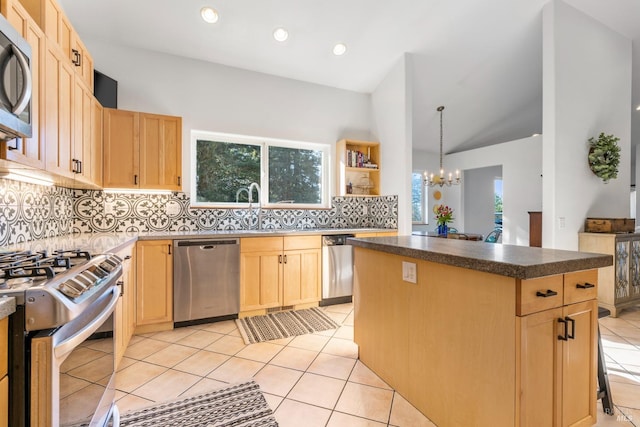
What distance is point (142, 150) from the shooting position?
114 inches

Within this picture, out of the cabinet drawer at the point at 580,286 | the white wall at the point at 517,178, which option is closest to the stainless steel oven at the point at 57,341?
the cabinet drawer at the point at 580,286

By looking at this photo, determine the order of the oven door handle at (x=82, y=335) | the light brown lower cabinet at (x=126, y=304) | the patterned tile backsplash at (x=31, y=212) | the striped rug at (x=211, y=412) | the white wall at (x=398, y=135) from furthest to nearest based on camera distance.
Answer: the white wall at (x=398, y=135)
the light brown lower cabinet at (x=126, y=304)
the patterned tile backsplash at (x=31, y=212)
the striped rug at (x=211, y=412)
the oven door handle at (x=82, y=335)

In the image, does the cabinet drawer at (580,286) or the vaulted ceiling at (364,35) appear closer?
the cabinet drawer at (580,286)

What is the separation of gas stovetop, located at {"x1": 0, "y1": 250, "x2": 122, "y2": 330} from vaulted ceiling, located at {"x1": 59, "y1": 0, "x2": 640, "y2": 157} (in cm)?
266

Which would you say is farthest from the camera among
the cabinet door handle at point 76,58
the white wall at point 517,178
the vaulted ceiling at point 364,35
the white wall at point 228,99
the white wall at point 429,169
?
the white wall at point 429,169

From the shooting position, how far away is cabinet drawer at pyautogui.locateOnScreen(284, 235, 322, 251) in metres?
3.25

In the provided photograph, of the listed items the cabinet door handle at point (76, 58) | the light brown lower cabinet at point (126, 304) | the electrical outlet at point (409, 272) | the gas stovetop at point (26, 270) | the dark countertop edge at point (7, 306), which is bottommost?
the light brown lower cabinet at point (126, 304)

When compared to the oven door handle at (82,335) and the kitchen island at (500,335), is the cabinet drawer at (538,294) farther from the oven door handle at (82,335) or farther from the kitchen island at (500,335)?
the oven door handle at (82,335)

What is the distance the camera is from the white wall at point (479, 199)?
745 centimetres

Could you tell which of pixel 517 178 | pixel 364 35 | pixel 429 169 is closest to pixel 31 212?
pixel 364 35

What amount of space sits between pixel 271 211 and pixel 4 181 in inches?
94.5

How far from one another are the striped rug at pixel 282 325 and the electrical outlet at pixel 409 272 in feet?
4.63

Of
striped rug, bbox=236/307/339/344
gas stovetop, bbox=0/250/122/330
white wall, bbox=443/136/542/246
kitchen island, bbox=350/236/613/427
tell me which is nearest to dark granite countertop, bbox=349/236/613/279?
kitchen island, bbox=350/236/613/427

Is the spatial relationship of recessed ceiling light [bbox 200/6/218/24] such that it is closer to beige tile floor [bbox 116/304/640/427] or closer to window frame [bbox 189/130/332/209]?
window frame [bbox 189/130/332/209]
